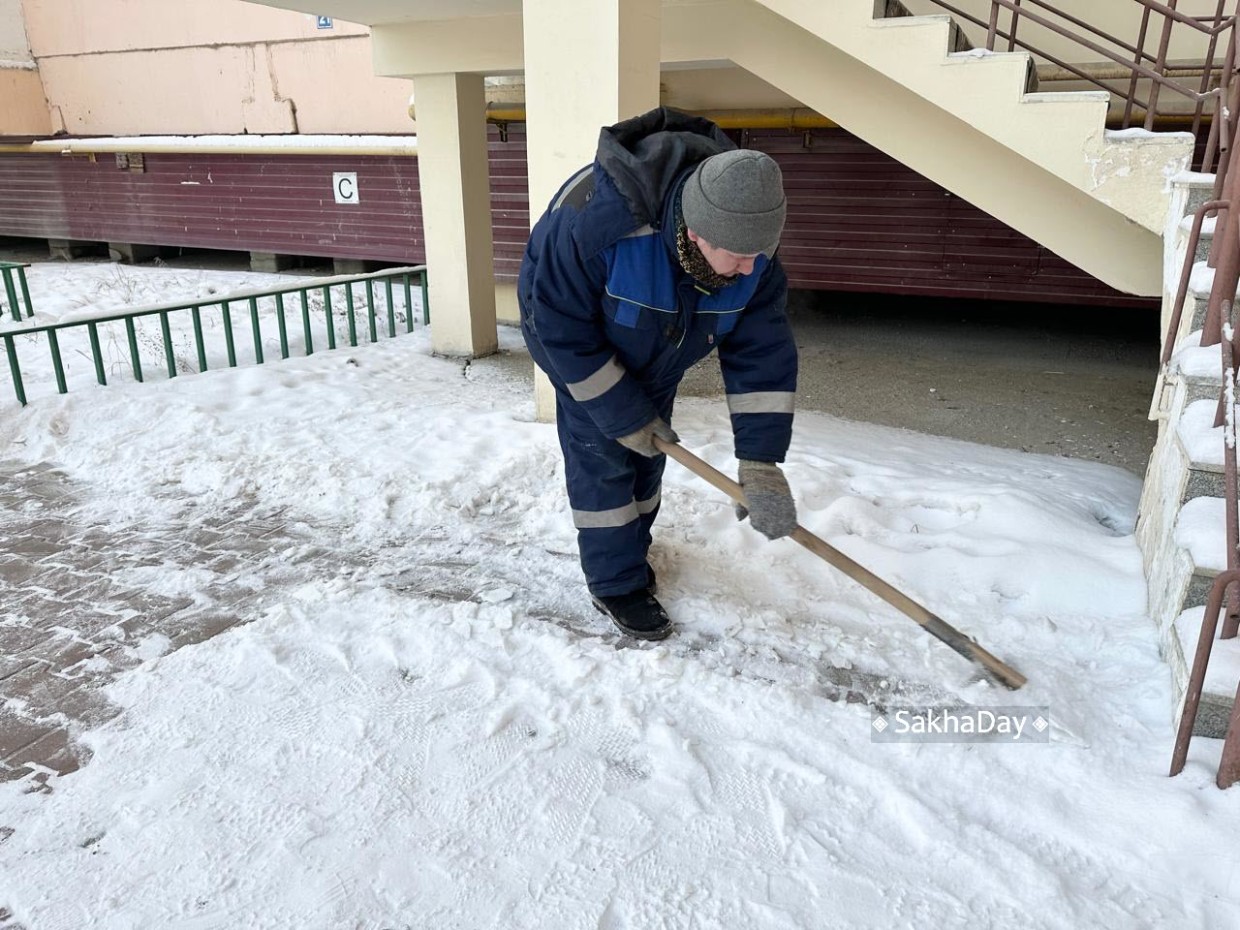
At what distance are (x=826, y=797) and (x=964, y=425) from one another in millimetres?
3747

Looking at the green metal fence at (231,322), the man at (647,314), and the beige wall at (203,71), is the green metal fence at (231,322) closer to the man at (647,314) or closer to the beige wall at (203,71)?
the beige wall at (203,71)

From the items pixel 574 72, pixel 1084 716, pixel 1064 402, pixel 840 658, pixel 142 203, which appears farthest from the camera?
pixel 142 203

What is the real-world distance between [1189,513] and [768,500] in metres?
1.19

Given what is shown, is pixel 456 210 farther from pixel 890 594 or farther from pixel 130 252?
pixel 130 252

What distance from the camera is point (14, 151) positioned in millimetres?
11359

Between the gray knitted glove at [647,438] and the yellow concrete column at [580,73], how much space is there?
91.1 inches

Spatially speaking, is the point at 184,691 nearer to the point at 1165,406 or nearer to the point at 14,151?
the point at 1165,406

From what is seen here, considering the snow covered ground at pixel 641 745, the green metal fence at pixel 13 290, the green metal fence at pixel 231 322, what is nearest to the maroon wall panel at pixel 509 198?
the green metal fence at pixel 231 322

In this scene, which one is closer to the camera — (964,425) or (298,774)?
(298,774)

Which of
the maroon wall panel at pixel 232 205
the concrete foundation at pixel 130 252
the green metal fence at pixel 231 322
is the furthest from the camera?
the concrete foundation at pixel 130 252

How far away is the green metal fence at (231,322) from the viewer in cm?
509

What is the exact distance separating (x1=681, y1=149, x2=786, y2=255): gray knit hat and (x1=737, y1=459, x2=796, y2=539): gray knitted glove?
2.55 ft

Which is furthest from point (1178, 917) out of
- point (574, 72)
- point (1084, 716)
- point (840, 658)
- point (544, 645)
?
point (574, 72)

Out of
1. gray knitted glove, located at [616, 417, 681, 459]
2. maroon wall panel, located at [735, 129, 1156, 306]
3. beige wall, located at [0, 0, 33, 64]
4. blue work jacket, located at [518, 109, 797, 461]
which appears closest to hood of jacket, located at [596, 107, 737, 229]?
blue work jacket, located at [518, 109, 797, 461]
